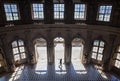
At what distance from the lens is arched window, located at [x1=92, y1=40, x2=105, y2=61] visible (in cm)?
2305

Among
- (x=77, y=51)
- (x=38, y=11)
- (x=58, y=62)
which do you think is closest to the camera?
(x=38, y=11)

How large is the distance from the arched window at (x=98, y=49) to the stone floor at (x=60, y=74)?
5.74 ft

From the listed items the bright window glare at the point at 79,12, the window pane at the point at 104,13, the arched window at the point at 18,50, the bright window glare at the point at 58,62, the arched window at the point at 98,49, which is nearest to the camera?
the window pane at the point at 104,13

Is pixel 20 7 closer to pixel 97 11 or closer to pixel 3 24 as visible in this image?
pixel 3 24

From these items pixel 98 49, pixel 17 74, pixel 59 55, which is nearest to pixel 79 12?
pixel 98 49

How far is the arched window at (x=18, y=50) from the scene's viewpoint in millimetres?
22906

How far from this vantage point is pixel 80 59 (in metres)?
26.4

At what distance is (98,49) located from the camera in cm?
2355

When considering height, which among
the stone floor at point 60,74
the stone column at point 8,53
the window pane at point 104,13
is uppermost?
the window pane at point 104,13

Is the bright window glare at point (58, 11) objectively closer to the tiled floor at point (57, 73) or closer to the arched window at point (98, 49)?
the arched window at point (98, 49)

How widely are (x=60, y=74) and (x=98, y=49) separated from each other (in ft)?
22.5

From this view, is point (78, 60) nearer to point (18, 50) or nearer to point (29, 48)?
point (29, 48)

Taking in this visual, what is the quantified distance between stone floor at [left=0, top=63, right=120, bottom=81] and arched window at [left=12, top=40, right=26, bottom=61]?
5.22 ft

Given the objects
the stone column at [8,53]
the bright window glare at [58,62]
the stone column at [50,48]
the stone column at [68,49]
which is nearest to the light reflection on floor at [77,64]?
the stone column at [68,49]
